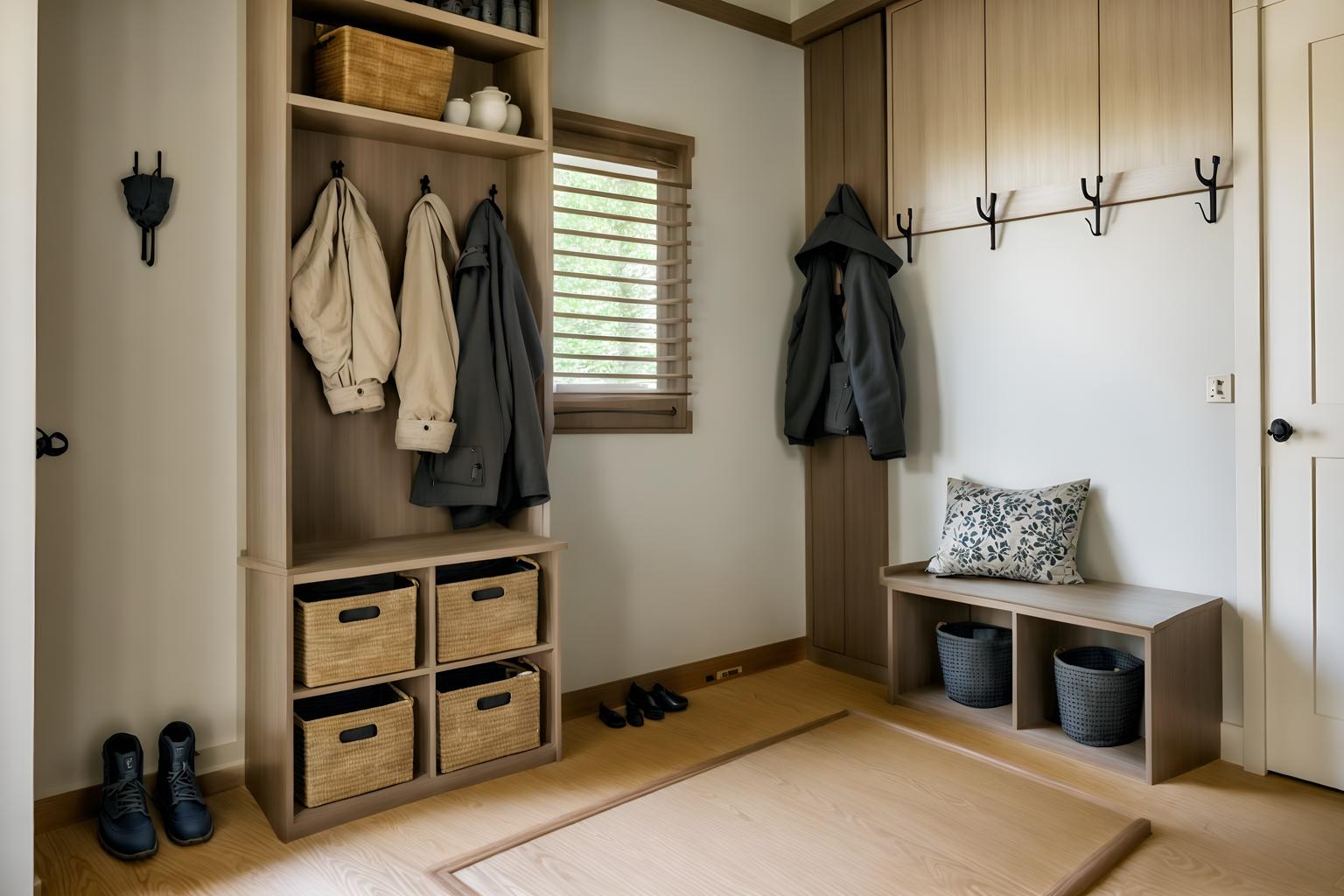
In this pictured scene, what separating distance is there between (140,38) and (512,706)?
2032 mm

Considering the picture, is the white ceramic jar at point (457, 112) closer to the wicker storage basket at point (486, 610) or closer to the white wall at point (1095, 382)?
the wicker storage basket at point (486, 610)

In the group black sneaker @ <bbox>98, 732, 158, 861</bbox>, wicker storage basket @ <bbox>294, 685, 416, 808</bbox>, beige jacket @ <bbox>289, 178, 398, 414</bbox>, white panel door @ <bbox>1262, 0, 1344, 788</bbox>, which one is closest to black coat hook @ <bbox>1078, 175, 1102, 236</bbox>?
white panel door @ <bbox>1262, 0, 1344, 788</bbox>

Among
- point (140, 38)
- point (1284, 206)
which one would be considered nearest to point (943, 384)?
point (1284, 206)

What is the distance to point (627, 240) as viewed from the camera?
320 centimetres

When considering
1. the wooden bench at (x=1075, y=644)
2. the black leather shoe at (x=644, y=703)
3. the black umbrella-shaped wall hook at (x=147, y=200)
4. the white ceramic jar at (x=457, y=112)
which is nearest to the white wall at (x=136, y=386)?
the black umbrella-shaped wall hook at (x=147, y=200)

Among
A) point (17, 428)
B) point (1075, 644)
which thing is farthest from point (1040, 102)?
point (17, 428)

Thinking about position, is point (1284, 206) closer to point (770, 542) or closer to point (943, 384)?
point (943, 384)

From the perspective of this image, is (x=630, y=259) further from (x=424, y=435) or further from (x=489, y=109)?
(x=424, y=435)

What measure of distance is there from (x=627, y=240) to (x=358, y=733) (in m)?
1.81

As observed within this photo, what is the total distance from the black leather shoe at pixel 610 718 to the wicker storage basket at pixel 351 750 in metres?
0.74

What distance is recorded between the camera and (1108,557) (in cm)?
295

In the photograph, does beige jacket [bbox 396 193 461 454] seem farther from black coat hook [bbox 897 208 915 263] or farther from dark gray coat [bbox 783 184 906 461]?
black coat hook [bbox 897 208 915 263]

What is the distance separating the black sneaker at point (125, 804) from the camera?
83.3 inches

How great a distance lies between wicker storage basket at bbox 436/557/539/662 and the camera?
2.51 m
